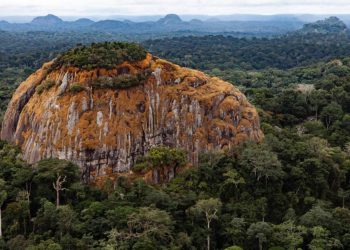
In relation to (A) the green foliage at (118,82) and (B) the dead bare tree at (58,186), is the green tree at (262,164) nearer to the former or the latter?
(A) the green foliage at (118,82)

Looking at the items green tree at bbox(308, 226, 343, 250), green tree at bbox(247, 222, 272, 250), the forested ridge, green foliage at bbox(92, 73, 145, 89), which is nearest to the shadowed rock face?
green foliage at bbox(92, 73, 145, 89)

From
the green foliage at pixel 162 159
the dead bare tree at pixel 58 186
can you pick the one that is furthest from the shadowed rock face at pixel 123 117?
the dead bare tree at pixel 58 186

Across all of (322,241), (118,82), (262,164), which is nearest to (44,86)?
(118,82)

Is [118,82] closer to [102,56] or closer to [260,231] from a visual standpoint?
[102,56]

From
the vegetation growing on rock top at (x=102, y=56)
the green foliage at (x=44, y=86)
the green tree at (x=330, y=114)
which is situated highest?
the vegetation growing on rock top at (x=102, y=56)

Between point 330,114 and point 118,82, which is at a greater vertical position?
point 118,82

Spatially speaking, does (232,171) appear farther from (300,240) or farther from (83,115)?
(83,115)
